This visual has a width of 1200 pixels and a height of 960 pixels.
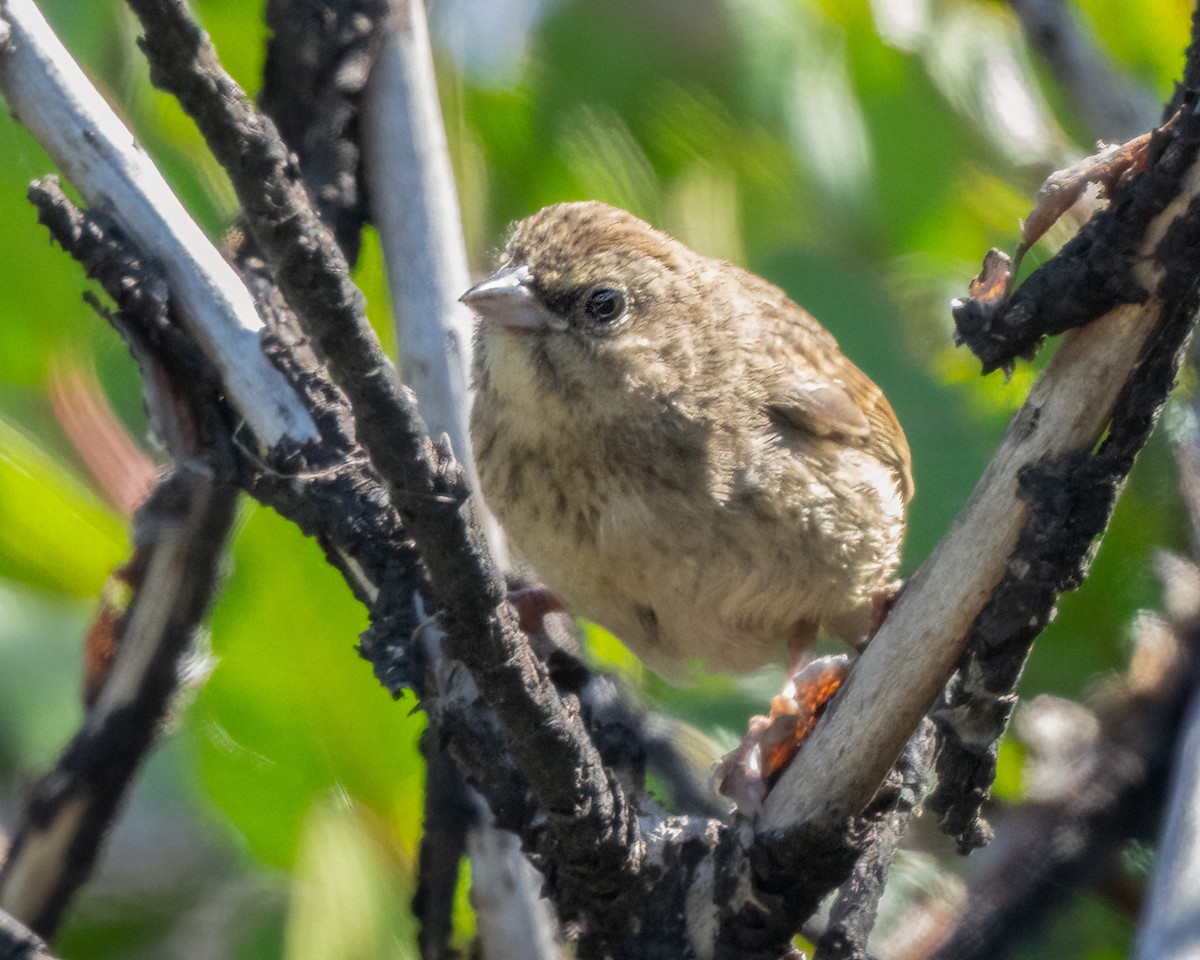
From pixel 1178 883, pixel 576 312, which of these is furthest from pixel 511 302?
pixel 1178 883

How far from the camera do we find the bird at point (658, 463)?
3.19 meters

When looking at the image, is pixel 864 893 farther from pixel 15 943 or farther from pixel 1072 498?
pixel 15 943

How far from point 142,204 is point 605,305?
3.36 ft

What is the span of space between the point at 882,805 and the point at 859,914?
0.64ft

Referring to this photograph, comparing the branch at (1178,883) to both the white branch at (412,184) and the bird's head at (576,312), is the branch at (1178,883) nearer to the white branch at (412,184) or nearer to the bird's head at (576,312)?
the bird's head at (576,312)

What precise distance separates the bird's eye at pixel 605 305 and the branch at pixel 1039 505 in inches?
43.7

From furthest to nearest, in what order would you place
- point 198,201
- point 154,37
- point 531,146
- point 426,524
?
point 531,146, point 198,201, point 426,524, point 154,37

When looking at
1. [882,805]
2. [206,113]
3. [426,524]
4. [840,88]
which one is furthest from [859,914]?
[840,88]

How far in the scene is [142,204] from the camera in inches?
106

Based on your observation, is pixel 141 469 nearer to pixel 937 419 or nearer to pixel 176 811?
pixel 176 811

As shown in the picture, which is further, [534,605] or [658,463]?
[534,605]

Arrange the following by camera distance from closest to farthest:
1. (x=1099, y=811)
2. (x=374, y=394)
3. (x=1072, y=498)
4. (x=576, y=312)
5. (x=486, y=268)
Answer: (x=374, y=394) → (x=1072, y=498) → (x=576, y=312) → (x=1099, y=811) → (x=486, y=268)

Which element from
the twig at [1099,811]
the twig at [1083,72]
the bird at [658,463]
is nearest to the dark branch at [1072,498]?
the bird at [658,463]

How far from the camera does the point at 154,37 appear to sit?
5.79ft
